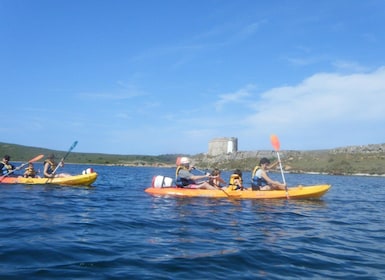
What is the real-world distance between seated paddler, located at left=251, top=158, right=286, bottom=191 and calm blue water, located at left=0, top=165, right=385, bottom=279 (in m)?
3.68

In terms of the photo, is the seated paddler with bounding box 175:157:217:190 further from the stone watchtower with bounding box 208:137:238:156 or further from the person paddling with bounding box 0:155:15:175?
the stone watchtower with bounding box 208:137:238:156

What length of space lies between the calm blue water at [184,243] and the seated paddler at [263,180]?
145 inches

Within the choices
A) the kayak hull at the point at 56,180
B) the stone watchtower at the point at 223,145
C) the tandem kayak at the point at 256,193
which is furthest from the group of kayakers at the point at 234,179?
the stone watchtower at the point at 223,145

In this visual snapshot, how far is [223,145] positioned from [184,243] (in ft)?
415

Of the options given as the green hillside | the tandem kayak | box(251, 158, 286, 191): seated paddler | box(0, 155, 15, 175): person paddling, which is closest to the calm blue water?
the tandem kayak

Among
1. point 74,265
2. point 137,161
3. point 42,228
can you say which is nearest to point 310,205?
point 42,228

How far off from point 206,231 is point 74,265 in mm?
3728

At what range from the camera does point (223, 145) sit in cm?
13338

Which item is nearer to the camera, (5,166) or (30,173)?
(30,173)

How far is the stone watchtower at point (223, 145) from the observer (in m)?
132

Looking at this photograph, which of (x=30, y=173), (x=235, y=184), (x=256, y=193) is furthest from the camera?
(x=30, y=173)

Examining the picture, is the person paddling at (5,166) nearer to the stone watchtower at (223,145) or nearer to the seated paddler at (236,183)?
the seated paddler at (236,183)

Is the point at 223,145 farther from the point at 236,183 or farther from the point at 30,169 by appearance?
the point at 236,183

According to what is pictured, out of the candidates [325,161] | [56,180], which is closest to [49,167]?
[56,180]
